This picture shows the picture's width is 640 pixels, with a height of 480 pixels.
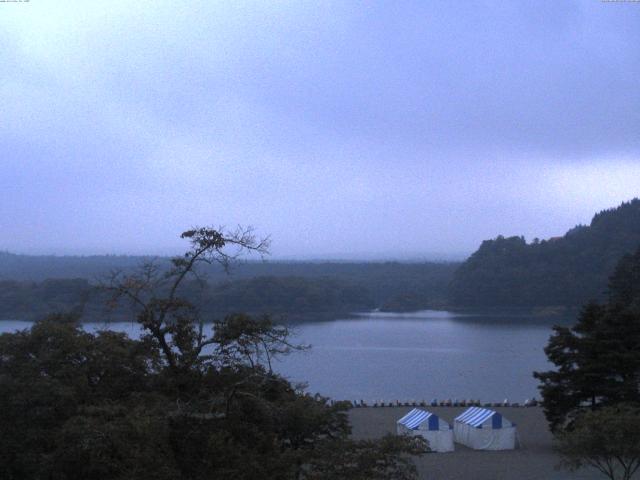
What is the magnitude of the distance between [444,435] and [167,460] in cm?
795

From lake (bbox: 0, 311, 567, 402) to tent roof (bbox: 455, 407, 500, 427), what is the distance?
2944 mm

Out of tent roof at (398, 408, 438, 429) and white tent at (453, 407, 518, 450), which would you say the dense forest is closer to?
tent roof at (398, 408, 438, 429)

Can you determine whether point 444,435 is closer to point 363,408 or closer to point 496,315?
point 363,408

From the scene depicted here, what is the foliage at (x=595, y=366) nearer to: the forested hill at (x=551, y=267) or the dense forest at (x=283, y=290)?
the dense forest at (x=283, y=290)

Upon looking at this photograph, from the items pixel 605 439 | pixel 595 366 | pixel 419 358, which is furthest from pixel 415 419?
pixel 419 358

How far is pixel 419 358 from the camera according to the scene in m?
29.6

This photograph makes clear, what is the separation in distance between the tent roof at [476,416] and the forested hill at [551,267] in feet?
118

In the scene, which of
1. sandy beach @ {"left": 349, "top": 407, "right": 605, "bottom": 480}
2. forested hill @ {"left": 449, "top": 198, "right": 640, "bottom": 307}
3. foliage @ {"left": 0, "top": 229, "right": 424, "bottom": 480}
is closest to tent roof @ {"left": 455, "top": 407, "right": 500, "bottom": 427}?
sandy beach @ {"left": 349, "top": 407, "right": 605, "bottom": 480}

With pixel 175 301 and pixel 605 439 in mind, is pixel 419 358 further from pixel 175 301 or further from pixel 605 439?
pixel 175 301

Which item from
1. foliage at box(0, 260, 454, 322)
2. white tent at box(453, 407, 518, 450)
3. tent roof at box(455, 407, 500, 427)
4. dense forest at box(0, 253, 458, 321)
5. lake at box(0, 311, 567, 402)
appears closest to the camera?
white tent at box(453, 407, 518, 450)

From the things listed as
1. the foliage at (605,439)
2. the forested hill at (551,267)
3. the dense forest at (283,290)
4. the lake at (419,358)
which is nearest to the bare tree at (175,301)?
the foliage at (605,439)

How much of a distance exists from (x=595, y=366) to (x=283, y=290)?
112 feet

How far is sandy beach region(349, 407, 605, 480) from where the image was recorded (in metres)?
10.2

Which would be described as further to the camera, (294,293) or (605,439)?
(294,293)
